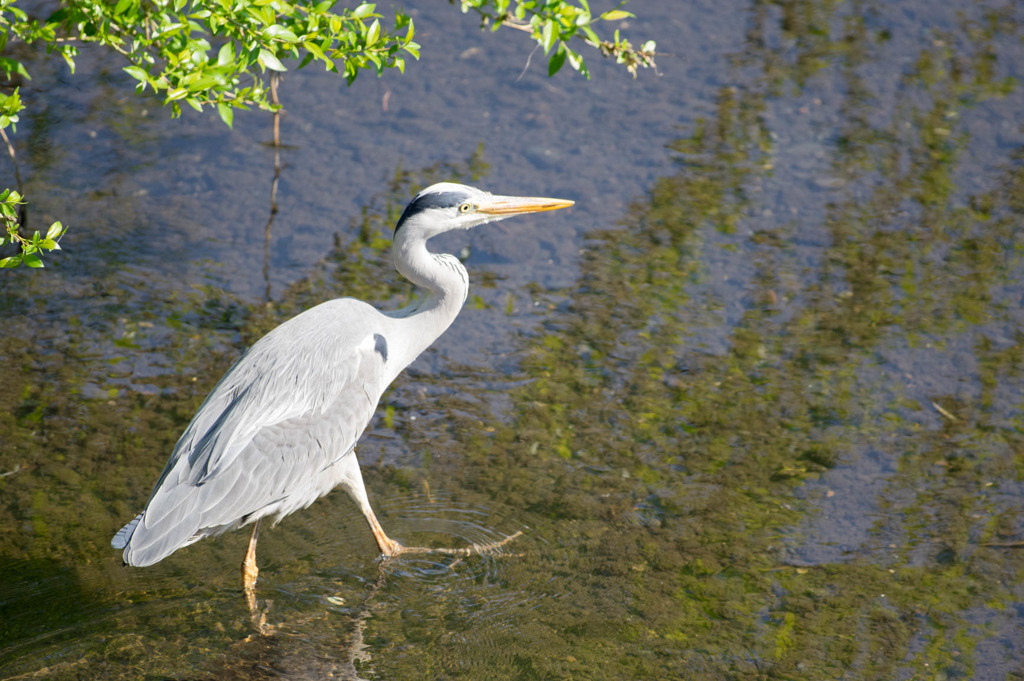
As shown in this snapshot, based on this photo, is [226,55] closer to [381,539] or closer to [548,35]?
[548,35]

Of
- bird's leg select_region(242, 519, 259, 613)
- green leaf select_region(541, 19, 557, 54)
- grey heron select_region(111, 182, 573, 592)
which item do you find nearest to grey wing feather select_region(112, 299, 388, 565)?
grey heron select_region(111, 182, 573, 592)

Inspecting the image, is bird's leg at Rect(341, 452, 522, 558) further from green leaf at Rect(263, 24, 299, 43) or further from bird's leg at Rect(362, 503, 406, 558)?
green leaf at Rect(263, 24, 299, 43)

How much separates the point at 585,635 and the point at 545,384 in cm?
173

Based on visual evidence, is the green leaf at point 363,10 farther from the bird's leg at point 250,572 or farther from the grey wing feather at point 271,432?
the bird's leg at point 250,572

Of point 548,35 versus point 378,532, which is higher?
point 548,35

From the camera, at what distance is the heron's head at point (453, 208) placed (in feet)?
14.5

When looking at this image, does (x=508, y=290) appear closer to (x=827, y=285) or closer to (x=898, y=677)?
(x=827, y=285)

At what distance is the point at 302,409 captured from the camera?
14.0 ft

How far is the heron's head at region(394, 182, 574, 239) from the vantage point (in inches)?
173

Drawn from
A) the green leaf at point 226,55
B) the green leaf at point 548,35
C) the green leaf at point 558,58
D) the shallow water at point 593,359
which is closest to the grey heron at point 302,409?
the shallow water at point 593,359

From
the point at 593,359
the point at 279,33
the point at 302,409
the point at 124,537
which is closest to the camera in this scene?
the point at 279,33

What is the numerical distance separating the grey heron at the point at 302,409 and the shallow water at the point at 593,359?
46 centimetres

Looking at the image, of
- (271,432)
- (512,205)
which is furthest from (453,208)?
(271,432)

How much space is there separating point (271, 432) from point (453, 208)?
1273 mm
